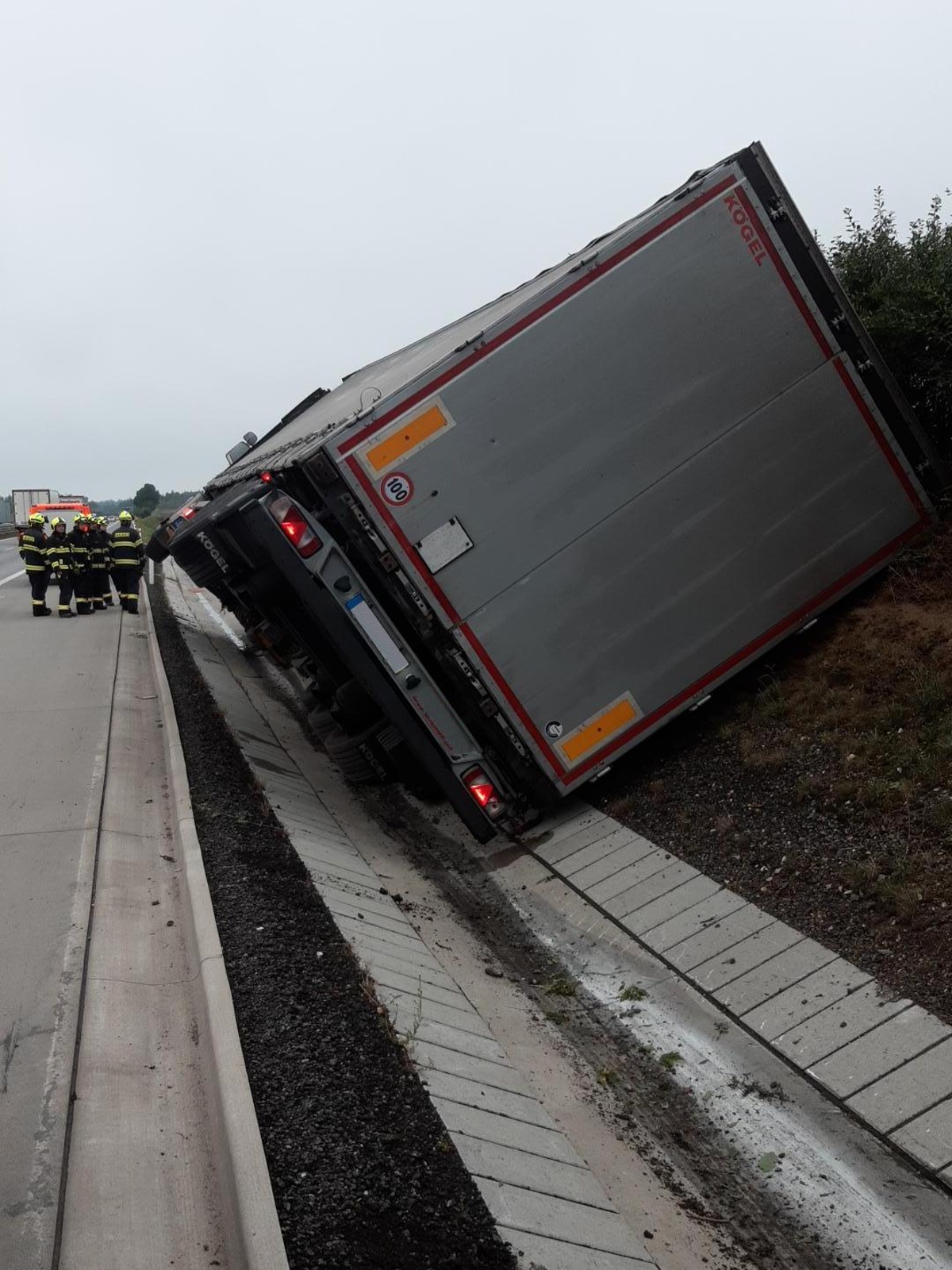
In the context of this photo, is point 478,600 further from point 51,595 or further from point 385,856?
point 51,595

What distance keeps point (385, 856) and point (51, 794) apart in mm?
2376

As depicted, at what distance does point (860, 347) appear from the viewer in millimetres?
7035

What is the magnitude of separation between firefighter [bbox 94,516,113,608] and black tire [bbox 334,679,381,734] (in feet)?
33.9

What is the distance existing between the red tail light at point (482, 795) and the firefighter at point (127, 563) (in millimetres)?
11720

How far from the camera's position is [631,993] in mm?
5344

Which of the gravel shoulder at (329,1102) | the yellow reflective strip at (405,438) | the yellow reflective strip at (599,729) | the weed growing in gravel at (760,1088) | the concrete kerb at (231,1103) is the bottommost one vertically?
the weed growing in gravel at (760,1088)

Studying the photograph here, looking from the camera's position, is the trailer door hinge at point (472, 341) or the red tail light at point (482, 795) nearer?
the trailer door hinge at point (472, 341)

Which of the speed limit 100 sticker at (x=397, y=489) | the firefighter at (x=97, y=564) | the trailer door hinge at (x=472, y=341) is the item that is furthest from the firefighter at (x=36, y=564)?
the trailer door hinge at (x=472, y=341)

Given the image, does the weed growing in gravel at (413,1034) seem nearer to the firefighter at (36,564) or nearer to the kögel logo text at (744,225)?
the kögel logo text at (744,225)

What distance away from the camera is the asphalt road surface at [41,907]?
3666 mm

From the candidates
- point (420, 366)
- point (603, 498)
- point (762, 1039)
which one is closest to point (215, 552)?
point (420, 366)

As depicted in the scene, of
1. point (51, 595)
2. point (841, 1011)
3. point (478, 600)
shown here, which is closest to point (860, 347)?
point (478, 600)

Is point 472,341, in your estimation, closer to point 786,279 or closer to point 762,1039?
point 786,279

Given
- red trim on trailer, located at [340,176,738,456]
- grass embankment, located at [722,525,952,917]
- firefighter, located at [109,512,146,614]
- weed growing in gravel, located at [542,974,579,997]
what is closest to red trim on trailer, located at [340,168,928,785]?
red trim on trailer, located at [340,176,738,456]
